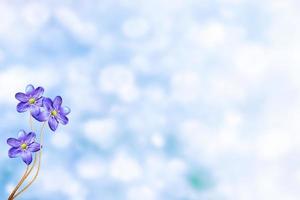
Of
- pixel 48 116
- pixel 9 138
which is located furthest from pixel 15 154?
pixel 48 116

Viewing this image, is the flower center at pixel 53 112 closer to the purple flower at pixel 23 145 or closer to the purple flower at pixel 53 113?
the purple flower at pixel 53 113

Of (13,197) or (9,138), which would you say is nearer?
(13,197)

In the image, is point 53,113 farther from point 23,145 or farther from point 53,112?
point 23,145

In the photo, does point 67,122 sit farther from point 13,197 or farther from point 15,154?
point 13,197

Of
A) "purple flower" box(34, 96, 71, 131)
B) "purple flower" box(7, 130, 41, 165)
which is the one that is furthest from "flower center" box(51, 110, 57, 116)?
"purple flower" box(7, 130, 41, 165)

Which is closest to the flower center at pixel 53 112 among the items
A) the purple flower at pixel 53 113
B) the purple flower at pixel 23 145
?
the purple flower at pixel 53 113

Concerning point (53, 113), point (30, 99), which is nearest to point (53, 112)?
point (53, 113)
